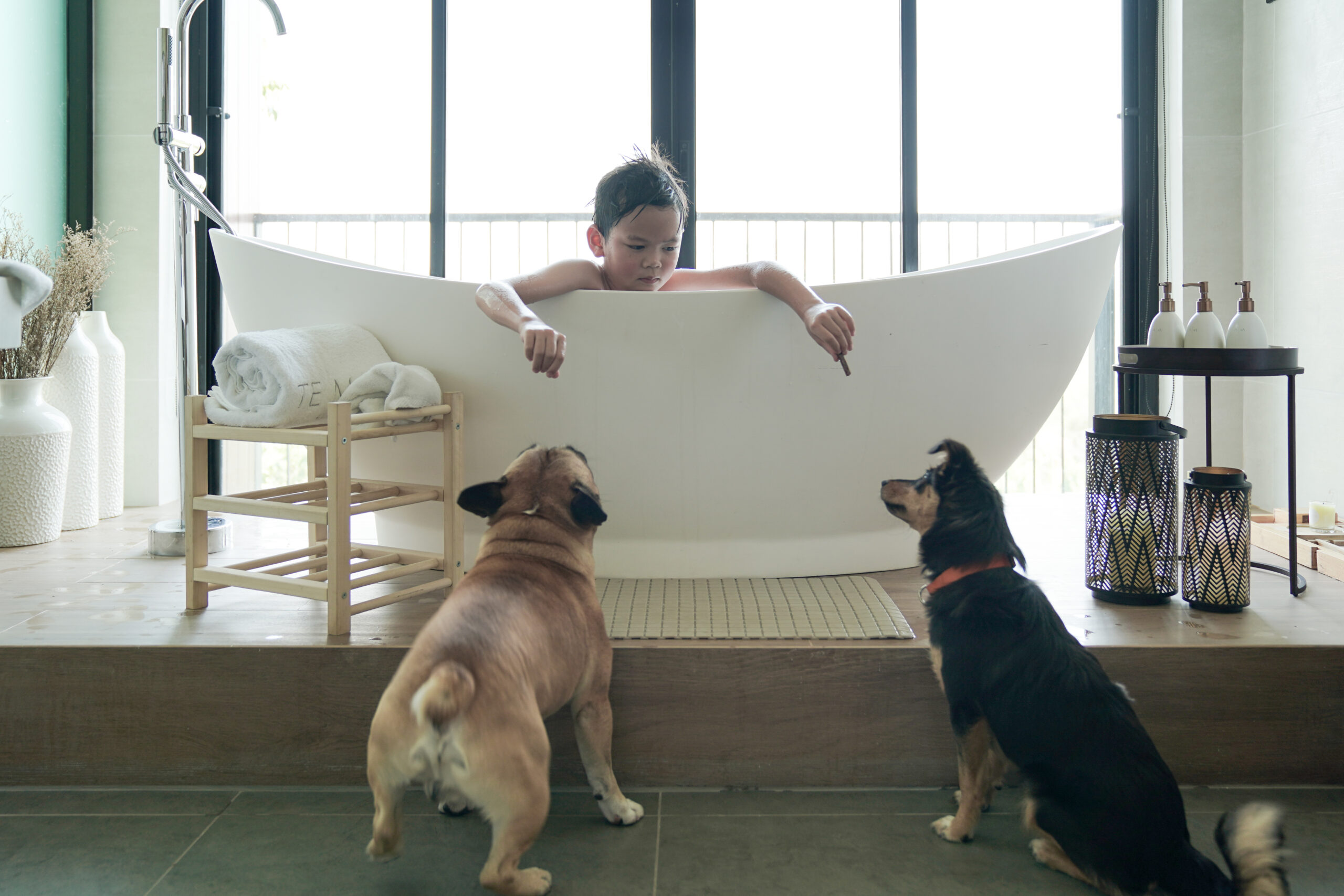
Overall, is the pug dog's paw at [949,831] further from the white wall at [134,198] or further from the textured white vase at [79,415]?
the white wall at [134,198]

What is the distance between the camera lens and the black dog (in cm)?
100

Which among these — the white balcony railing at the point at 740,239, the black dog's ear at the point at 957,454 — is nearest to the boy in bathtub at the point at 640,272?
the black dog's ear at the point at 957,454

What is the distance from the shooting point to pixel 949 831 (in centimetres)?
124

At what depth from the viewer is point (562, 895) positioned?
1.11m

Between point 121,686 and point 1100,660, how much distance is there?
1.41 meters

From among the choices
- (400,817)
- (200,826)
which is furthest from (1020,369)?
(200,826)

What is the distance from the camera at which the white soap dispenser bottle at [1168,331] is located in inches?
70.6

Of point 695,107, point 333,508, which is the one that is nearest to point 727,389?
point 333,508

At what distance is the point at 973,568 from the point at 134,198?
8.95ft

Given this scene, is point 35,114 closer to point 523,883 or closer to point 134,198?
point 134,198

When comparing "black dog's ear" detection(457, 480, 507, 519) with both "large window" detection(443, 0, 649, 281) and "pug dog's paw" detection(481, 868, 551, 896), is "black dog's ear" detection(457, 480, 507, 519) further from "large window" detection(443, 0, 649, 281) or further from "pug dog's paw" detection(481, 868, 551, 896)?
"large window" detection(443, 0, 649, 281)

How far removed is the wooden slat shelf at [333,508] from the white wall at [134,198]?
134cm

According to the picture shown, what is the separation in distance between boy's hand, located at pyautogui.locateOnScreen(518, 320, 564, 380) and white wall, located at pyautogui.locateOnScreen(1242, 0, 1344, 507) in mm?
2053

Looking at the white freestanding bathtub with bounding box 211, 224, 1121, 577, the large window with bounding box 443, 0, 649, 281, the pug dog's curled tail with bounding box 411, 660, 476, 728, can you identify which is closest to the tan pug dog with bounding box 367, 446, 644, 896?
the pug dog's curled tail with bounding box 411, 660, 476, 728
